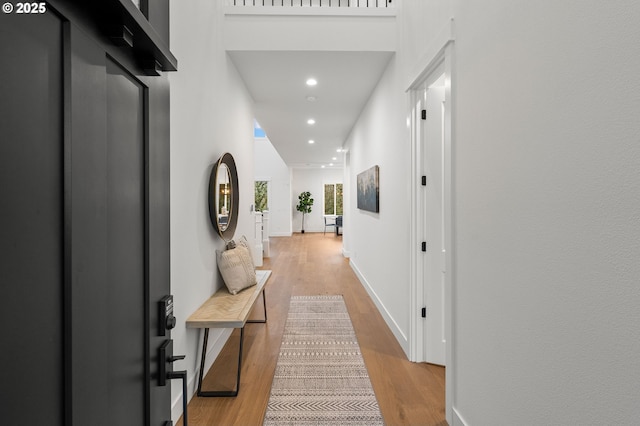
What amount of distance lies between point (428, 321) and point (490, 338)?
1.24m

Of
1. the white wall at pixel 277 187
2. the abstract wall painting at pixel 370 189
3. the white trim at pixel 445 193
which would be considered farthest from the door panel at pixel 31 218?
the white wall at pixel 277 187

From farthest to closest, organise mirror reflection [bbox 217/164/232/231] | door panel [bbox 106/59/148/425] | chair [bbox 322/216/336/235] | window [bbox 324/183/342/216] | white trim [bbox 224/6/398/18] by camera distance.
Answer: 1. window [bbox 324/183/342/216]
2. chair [bbox 322/216/336/235]
3. white trim [bbox 224/6/398/18]
4. mirror reflection [bbox 217/164/232/231]
5. door panel [bbox 106/59/148/425]

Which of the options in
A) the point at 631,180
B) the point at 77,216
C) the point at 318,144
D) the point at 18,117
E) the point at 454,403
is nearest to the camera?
the point at 18,117

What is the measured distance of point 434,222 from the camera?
274 cm

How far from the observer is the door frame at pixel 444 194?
194 cm

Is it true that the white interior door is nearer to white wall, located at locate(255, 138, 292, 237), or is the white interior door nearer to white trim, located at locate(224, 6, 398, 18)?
white trim, located at locate(224, 6, 398, 18)

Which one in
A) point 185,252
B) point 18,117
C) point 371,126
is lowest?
point 185,252

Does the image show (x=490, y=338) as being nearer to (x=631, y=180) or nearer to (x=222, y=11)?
(x=631, y=180)

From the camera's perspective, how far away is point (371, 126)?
4.48 m

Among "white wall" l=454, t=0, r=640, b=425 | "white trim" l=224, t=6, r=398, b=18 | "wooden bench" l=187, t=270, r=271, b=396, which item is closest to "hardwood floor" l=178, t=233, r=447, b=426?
"wooden bench" l=187, t=270, r=271, b=396

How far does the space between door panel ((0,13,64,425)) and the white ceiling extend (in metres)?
2.82

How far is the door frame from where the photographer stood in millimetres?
1942

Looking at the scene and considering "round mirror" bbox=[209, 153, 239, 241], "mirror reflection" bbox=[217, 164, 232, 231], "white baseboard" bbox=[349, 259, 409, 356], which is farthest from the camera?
"white baseboard" bbox=[349, 259, 409, 356]

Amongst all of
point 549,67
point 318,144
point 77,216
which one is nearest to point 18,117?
point 77,216
